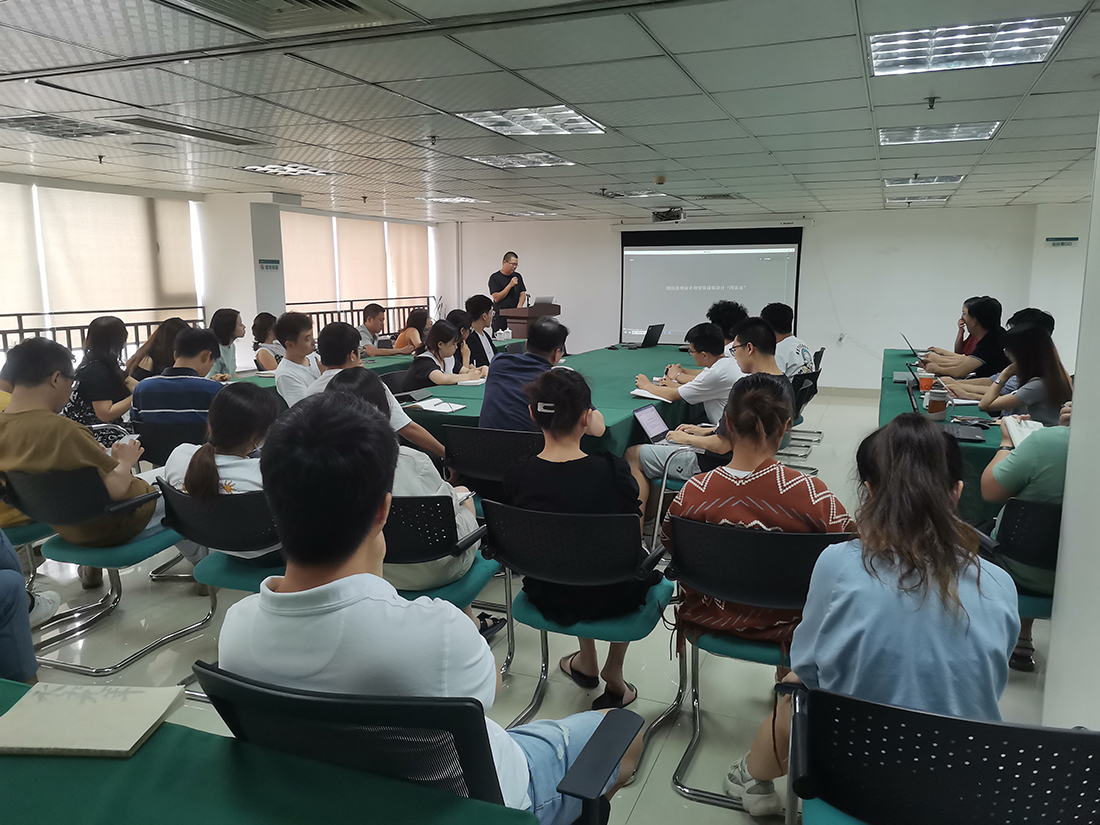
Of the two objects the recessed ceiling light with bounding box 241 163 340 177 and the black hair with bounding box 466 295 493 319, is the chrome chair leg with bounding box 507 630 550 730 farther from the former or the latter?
the recessed ceiling light with bounding box 241 163 340 177

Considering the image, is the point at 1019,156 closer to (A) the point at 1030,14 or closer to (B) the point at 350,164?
(A) the point at 1030,14

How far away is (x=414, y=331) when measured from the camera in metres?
6.88

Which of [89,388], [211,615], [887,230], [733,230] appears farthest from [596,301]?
[211,615]

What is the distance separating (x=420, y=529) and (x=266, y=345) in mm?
4272

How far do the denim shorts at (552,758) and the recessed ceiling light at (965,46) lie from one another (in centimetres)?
297

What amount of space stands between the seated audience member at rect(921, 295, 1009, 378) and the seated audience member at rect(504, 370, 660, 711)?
3706 millimetres

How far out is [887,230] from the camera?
9.74 metres

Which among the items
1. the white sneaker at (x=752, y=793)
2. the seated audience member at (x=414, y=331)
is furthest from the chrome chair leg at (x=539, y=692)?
the seated audience member at (x=414, y=331)

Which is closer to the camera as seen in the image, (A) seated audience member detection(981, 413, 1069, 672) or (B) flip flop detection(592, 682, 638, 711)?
(A) seated audience member detection(981, 413, 1069, 672)

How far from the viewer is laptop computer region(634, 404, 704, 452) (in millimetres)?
3625

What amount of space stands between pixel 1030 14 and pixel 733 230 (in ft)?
27.1

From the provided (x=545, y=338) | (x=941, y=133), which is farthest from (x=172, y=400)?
(x=941, y=133)

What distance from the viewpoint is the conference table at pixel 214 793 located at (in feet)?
2.74

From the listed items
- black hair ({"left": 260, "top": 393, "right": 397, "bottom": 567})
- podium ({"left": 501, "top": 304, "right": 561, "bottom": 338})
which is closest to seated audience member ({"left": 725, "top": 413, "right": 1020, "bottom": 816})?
black hair ({"left": 260, "top": 393, "right": 397, "bottom": 567})
